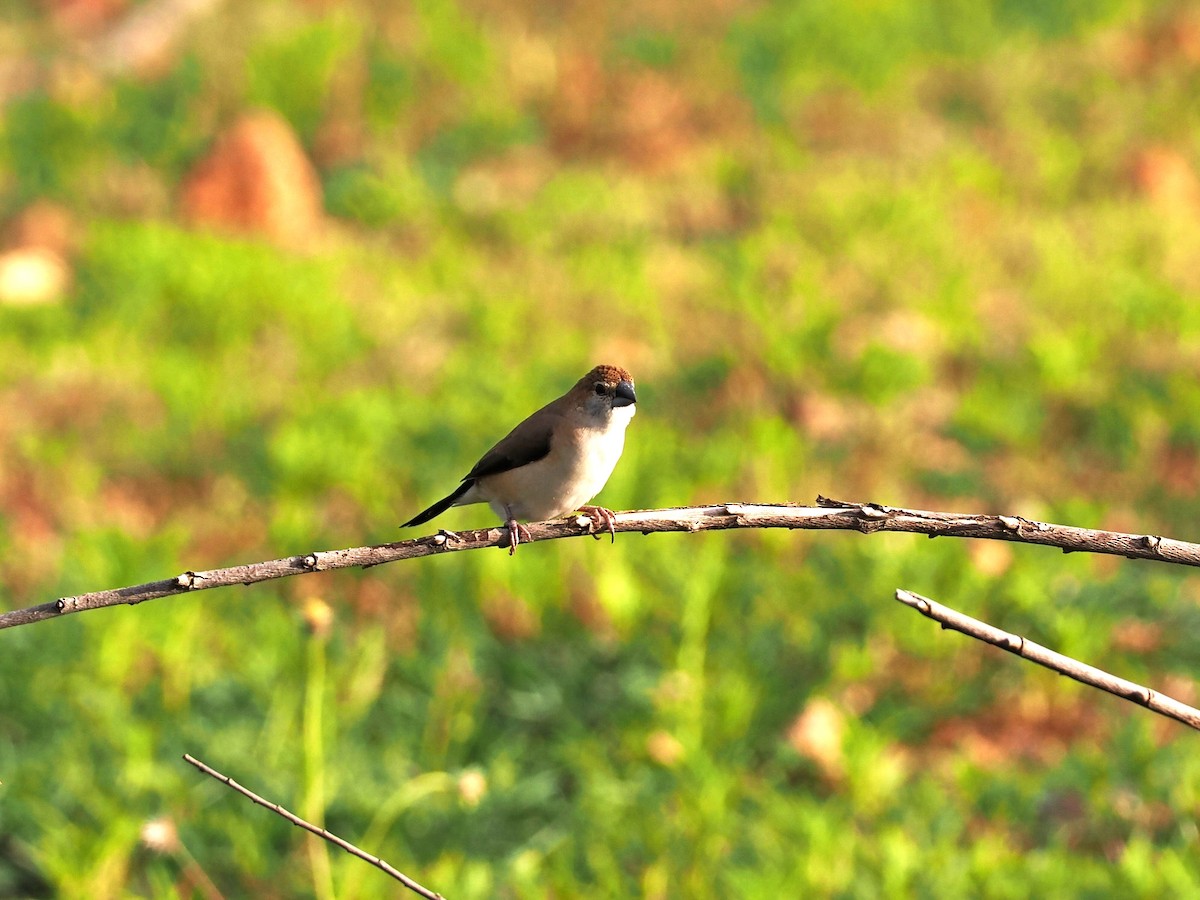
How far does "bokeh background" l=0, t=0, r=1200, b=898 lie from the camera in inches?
186

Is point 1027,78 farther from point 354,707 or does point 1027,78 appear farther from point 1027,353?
A: point 354,707

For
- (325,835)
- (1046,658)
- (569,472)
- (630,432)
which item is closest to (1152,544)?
(1046,658)

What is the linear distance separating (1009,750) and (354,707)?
240cm

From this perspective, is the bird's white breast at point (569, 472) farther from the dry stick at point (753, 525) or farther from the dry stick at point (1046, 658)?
the dry stick at point (1046, 658)

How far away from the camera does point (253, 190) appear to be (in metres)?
10.2

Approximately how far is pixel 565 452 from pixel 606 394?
0.19 metres

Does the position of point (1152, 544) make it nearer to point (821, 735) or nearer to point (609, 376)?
point (609, 376)

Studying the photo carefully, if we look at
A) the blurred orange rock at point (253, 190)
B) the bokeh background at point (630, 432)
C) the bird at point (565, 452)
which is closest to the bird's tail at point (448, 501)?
the bird at point (565, 452)

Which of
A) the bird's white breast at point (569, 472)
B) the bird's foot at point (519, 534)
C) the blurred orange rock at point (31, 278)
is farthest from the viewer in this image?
the blurred orange rock at point (31, 278)

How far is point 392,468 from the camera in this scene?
6.90m

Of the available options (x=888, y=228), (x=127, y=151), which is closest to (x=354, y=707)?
(x=888, y=228)

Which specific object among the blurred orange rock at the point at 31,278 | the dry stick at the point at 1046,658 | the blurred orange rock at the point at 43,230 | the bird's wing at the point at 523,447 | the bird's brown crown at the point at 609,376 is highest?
the blurred orange rock at the point at 43,230

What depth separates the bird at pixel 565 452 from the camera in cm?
339

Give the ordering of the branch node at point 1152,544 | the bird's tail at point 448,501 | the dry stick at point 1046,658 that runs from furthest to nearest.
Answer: the bird's tail at point 448,501, the branch node at point 1152,544, the dry stick at point 1046,658
